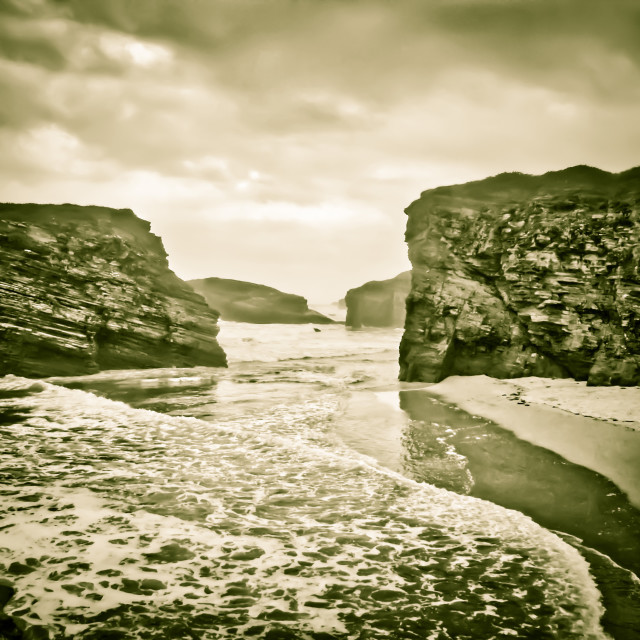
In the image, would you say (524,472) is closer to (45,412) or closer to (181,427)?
(181,427)

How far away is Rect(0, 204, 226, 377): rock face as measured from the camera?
56.6ft

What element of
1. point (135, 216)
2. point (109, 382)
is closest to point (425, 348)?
point (109, 382)

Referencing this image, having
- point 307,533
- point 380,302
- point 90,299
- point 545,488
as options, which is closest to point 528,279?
point 545,488

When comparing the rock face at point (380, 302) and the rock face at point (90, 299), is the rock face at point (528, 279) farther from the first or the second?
the rock face at point (380, 302)

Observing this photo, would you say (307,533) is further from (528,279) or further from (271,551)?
(528,279)

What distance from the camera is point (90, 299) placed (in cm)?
1902

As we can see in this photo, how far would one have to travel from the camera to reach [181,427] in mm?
9758

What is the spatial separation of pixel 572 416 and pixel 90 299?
17.3 metres

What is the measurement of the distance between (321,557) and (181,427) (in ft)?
19.0

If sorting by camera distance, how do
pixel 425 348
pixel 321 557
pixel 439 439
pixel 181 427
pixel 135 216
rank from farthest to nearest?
pixel 135 216, pixel 425 348, pixel 181 427, pixel 439 439, pixel 321 557

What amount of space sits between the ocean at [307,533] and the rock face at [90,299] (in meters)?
8.43

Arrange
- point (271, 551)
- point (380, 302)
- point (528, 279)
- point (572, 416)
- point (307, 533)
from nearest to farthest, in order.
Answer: point (271, 551), point (307, 533), point (572, 416), point (528, 279), point (380, 302)

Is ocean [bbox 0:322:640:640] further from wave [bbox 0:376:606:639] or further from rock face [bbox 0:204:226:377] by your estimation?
rock face [bbox 0:204:226:377]

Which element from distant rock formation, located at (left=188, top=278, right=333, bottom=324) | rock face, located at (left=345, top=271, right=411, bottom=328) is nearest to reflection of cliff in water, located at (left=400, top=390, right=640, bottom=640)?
rock face, located at (left=345, top=271, right=411, bottom=328)
